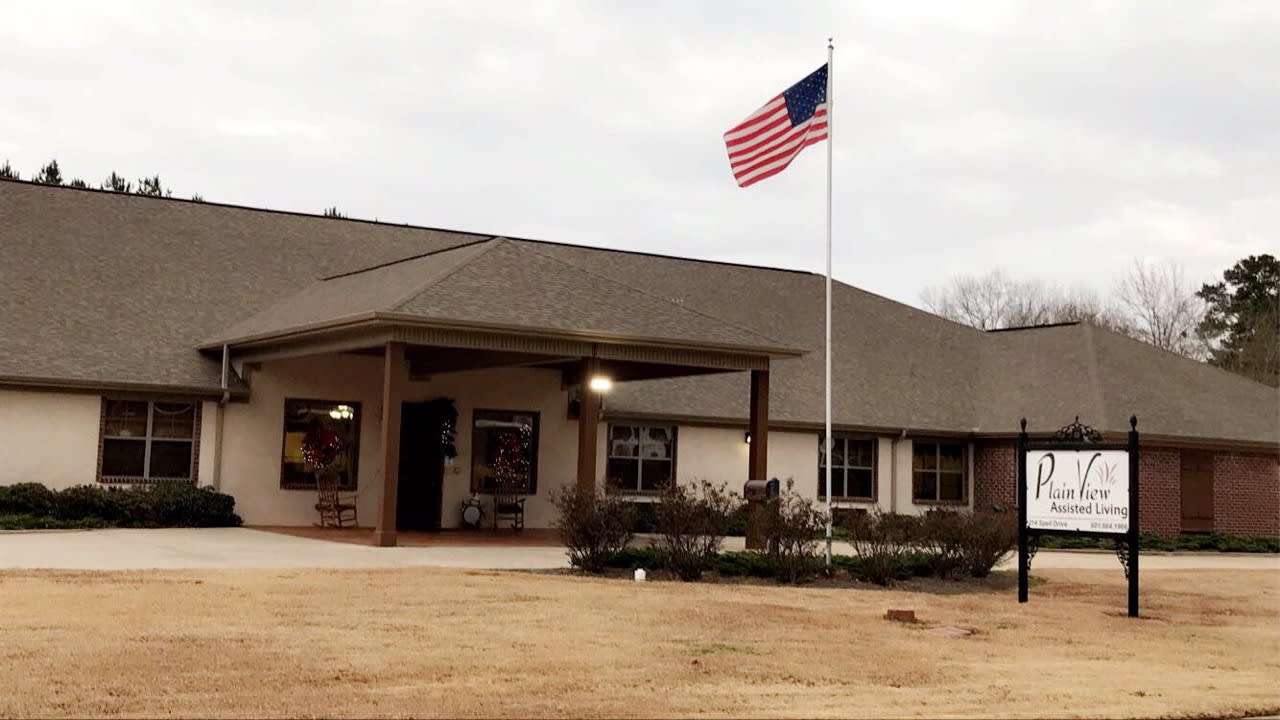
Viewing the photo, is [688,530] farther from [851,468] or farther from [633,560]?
[851,468]

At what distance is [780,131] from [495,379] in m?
8.93

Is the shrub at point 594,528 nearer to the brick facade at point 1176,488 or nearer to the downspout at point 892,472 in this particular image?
the downspout at point 892,472

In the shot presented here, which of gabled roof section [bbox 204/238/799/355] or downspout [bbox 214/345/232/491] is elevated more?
gabled roof section [bbox 204/238/799/355]

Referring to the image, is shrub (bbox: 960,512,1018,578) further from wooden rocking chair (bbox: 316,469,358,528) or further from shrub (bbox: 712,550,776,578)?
wooden rocking chair (bbox: 316,469,358,528)

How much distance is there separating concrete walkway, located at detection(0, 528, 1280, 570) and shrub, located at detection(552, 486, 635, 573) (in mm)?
686

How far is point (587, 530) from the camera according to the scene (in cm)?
1770

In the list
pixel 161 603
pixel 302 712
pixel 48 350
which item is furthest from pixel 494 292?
pixel 302 712

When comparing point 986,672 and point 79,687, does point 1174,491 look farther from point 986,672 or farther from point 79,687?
point 79,687

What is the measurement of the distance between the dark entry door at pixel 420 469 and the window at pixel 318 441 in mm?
900

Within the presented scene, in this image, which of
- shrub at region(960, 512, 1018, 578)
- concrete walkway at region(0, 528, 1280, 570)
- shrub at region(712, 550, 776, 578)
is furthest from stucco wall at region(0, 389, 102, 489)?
shrub at region(960, 512, 1018, 578)

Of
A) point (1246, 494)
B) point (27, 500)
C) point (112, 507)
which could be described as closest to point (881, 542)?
point (112, 507)

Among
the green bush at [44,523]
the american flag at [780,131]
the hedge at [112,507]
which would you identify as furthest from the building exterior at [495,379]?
the american flag at [780,131]

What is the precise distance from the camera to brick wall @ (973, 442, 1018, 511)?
3133 cm

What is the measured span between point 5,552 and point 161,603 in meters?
6.13
